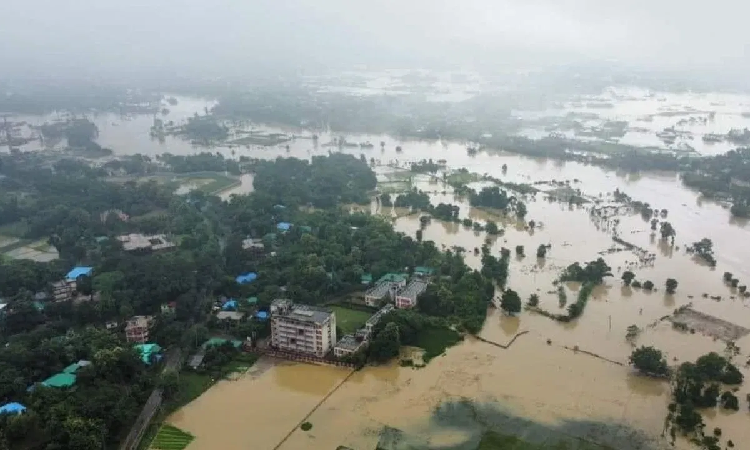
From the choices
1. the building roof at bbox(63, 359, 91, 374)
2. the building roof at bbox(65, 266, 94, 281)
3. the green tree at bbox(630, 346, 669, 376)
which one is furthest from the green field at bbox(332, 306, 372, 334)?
the building roof at bbox(65, 266, 94, 281)

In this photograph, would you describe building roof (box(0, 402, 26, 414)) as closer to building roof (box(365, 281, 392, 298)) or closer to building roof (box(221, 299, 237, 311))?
building roof (box(221, 299, 237, 311))

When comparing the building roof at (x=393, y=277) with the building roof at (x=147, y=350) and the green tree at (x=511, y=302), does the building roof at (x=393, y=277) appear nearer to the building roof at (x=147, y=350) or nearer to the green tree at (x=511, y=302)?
the green tree at (x=511, y=302)

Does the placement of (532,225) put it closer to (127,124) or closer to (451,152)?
(451,152)

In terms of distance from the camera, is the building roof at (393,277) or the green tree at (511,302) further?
the building roof at (393,277)

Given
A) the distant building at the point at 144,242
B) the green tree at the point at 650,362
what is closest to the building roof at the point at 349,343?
the green tree at the point at 650,362

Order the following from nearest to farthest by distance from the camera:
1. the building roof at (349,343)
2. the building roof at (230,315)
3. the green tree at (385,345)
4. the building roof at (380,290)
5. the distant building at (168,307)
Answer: the green tree at (385,345)
the building roof at (349,343)
the distant building at (168,307)
the building roof at (230,315)
the building roof at (380,290)

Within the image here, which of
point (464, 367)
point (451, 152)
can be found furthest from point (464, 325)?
point (451, 152)
